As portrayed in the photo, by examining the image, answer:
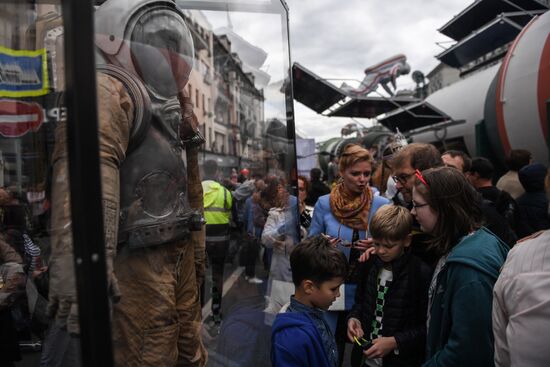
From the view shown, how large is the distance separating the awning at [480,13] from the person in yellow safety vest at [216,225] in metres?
9.65

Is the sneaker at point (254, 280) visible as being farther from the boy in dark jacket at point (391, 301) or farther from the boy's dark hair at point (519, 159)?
the boy's dark hair at point (519, 159)

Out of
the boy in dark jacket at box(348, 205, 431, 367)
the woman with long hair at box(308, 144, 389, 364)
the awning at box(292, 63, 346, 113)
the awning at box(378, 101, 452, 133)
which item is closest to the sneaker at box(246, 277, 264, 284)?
the woman with long hair at box(308, 144, 389, 364)

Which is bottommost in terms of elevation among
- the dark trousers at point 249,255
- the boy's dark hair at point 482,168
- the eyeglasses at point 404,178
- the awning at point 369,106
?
the dark trousers at point 249,255

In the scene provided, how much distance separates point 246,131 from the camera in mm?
2699

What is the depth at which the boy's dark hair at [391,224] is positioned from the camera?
197 cm

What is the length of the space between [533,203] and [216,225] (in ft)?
8.30

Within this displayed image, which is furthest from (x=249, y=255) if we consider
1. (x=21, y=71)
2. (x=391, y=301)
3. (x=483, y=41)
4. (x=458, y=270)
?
(x=483, y=41)

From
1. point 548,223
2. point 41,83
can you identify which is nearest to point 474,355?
point 41,83

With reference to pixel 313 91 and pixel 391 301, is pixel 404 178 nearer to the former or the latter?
pixel 391 301

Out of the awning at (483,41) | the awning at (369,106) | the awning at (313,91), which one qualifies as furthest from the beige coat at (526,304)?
the awning at (483,41)

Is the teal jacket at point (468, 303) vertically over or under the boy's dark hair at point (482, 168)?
under

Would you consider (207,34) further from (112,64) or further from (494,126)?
(494,126)

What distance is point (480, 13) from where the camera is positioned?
1167 cm

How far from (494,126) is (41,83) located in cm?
607
